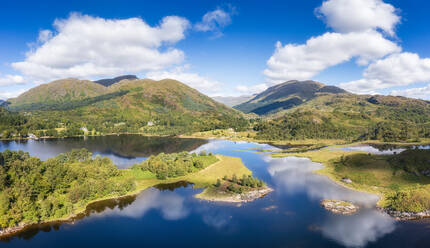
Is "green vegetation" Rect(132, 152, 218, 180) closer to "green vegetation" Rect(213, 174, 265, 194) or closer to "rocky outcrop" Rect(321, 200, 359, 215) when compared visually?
"green vegetation" Rect(213, 174, 265, 194)

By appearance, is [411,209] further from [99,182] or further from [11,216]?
[11,216]

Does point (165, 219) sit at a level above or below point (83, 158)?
below

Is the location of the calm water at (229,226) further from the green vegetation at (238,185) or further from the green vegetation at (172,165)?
the green vegetation at (172,165)

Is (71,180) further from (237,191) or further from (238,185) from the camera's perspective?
(238,185)

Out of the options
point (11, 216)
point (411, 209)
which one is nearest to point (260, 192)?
point (411, 209)

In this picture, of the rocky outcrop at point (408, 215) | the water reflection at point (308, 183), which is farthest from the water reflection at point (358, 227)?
the water reflection at point (308, 183)

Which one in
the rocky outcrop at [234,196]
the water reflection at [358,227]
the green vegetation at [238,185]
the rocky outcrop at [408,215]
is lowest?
the water reflection at [358,227]
